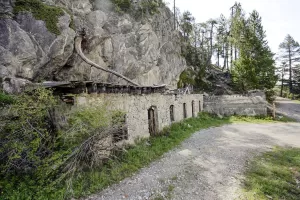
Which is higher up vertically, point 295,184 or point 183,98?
point 183,98

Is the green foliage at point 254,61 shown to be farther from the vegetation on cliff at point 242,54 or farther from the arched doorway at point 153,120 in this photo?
the arched doorway at point 153,120

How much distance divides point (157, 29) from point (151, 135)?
1445 centimetres

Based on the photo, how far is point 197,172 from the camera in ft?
24.7

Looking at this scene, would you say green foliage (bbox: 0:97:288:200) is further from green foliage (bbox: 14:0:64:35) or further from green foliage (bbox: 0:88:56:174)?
green foliage (bbox: 14:0:64:35)

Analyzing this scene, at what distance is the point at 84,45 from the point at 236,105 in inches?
731

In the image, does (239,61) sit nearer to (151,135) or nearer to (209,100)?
(209,100)

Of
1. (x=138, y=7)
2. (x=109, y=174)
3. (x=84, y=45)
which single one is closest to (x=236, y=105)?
(x=138, y=7)

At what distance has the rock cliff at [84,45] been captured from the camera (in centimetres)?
919

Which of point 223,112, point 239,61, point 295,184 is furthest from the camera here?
point 239,61

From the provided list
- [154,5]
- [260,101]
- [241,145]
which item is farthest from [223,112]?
[154,5]

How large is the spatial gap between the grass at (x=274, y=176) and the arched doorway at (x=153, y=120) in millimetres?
5984

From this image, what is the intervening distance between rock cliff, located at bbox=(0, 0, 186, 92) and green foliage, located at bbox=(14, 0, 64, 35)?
10 centimetres

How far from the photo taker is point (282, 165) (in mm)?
8461

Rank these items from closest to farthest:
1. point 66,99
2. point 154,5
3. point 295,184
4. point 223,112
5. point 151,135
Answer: point 295,184, point 66,99, point 151,135, point 154,5, point 223,112
